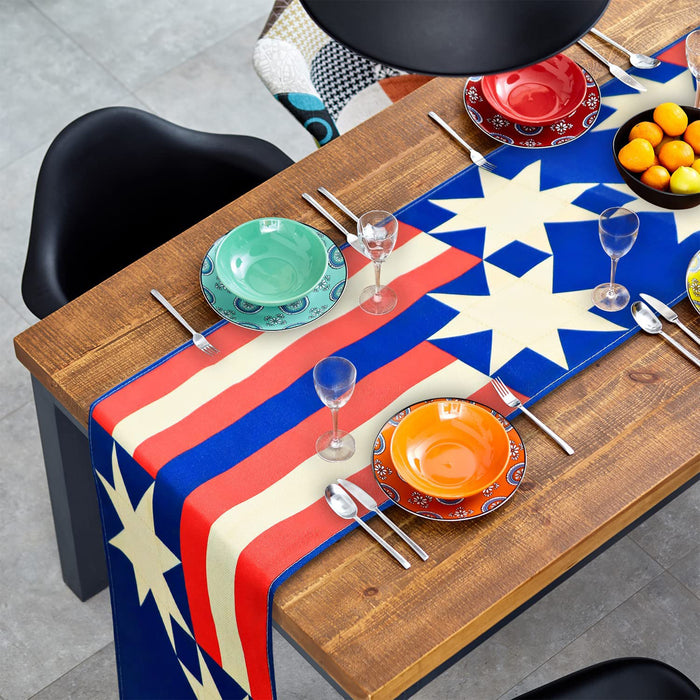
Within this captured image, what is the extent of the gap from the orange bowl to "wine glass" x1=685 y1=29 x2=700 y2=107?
2.90ft

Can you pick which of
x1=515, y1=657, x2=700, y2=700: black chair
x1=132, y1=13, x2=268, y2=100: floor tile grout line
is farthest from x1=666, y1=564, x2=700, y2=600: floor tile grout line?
x1=132, y1=13, x2=268, y2=100: floor tile grout line

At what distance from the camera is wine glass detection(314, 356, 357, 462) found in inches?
63.7

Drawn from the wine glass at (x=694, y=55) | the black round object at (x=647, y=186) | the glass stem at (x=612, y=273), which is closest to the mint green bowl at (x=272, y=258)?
the glass stem at (x=612, y=273)

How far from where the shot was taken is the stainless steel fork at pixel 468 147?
2.04m

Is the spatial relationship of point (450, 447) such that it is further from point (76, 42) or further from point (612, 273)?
point (76, 42)

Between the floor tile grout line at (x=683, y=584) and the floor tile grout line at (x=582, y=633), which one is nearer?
the floor tile grout line at (x=582, y=633)

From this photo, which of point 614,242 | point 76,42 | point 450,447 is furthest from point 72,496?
point 76,42

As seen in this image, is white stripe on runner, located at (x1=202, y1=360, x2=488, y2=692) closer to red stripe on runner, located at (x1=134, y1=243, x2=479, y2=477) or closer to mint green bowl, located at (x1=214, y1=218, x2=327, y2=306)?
red stripe on runner, located at (x1=134, y1=243, x2=479, y2=477)

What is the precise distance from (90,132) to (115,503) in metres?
0.85

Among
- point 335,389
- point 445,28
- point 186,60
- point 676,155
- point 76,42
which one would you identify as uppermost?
point 445,28

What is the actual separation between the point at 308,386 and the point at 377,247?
10.3 inches

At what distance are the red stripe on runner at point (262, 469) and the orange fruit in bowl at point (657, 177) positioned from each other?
→ 527mm

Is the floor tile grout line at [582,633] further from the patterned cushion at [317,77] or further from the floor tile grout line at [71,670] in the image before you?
the patterned cushion at [317,77]

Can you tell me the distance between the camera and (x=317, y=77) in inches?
103
